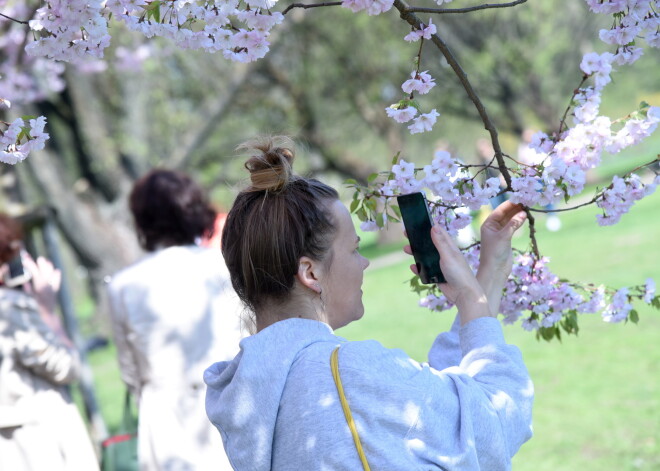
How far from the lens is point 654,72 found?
141 feet

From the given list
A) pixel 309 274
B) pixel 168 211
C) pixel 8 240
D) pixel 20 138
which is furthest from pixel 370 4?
pixel 8 240

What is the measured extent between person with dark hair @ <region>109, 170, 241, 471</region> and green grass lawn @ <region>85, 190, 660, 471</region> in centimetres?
81

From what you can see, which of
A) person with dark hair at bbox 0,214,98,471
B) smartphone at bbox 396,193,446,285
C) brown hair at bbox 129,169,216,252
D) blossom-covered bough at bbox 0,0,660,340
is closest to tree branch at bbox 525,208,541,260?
blossom-covered bough at bbox 0,0,660,340

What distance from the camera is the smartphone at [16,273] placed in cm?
375

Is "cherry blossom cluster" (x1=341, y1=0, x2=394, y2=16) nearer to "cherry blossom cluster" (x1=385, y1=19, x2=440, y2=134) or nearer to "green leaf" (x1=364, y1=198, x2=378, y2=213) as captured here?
"cherry blossom cluster" (x1=385, y1=19, x2=440, y2=134)

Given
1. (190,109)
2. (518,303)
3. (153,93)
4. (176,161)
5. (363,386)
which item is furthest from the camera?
(190,109)

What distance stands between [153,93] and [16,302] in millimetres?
12079

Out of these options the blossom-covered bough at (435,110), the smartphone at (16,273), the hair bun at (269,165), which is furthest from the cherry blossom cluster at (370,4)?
the smartphone at (16,273)

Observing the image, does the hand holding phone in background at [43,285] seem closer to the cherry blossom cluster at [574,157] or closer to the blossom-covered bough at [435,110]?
the blossom-covered bough at [435,110]

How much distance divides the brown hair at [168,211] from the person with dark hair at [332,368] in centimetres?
153

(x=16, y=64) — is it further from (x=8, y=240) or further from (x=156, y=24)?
(x=156, y=24)

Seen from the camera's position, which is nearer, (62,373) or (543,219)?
(62,373)

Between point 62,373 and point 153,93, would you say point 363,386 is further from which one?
point 153,93

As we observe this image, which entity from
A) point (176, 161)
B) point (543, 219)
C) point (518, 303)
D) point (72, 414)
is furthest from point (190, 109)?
point (518, 303)
